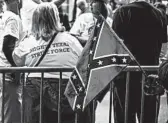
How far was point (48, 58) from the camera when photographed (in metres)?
6.17

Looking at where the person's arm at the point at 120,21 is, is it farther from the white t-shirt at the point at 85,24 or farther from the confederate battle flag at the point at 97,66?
the white t-shirt at the point at 85,24

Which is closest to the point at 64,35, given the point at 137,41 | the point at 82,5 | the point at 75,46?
the point at 75,46

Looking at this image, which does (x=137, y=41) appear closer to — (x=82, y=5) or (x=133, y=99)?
(x=133, y=99)

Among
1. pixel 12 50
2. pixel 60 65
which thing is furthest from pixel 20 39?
pixel 60 65

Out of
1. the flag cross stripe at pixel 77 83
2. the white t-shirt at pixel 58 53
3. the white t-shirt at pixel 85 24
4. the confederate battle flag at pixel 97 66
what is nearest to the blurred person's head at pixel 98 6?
the white t-shirt at pixel 85 24

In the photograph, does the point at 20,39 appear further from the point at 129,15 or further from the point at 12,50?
the point at 129,15

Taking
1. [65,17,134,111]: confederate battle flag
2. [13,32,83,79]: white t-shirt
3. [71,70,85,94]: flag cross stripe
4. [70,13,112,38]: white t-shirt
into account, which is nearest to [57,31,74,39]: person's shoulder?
[13,32,83,79]: white t-shirt

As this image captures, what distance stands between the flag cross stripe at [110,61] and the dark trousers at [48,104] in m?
0.66

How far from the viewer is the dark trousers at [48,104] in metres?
6.12

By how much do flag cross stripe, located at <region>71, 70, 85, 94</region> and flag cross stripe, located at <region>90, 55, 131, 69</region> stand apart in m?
0.18

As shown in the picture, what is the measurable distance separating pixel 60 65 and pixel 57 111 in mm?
519

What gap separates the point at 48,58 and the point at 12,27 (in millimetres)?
746

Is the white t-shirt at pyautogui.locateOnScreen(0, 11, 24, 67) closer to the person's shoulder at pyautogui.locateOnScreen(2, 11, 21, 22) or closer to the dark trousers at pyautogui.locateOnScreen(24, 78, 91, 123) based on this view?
the person's shoulder at pyautogui.locateOnScreen(2, 11, 21, 22)

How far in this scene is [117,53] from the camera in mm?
5586
